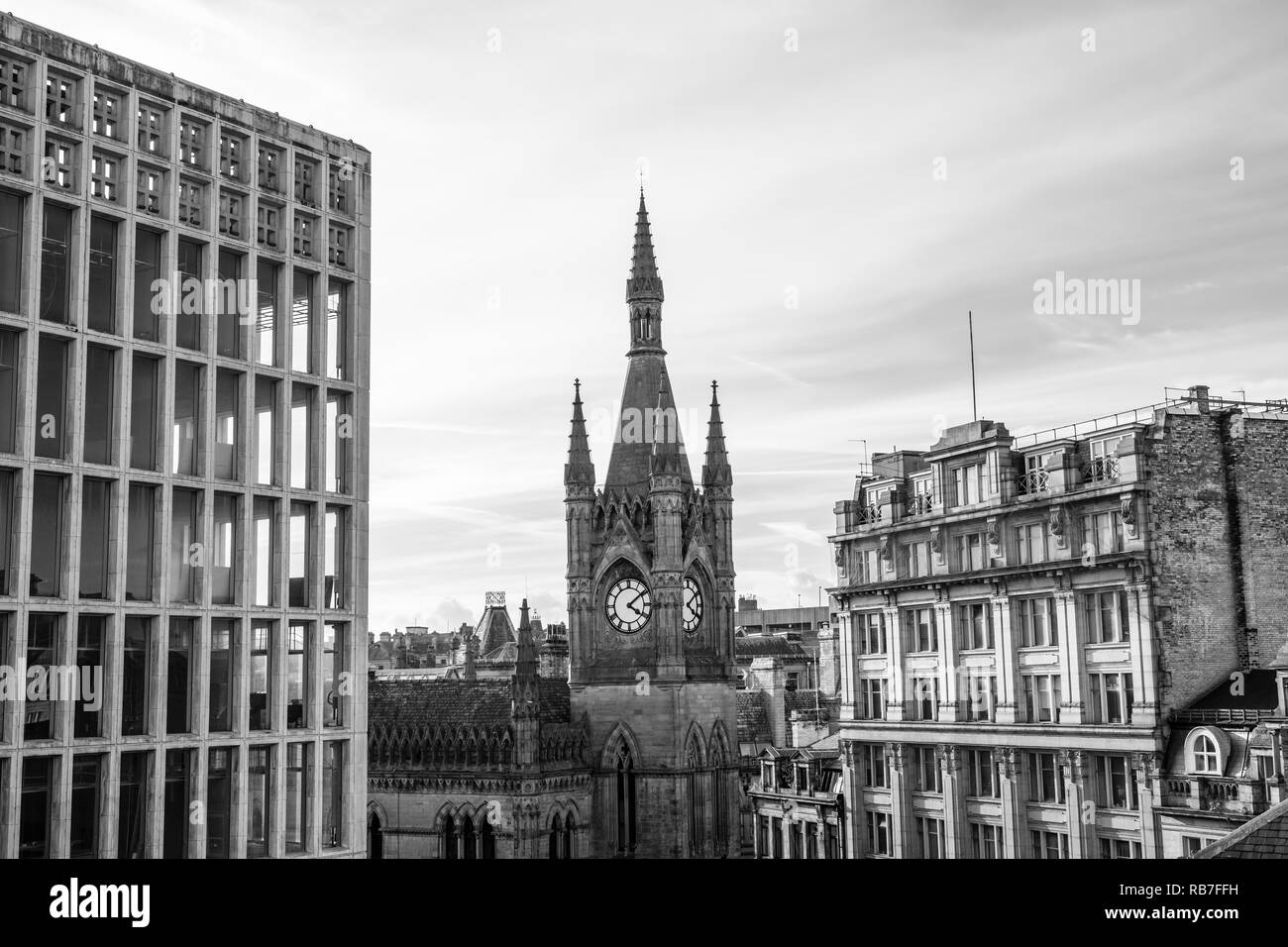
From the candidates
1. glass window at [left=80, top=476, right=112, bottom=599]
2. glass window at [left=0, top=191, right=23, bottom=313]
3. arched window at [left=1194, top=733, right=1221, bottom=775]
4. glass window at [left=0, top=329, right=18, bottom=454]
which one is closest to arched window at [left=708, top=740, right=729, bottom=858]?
arched window at [left=1194, top=733, right=1221, bottom=775]

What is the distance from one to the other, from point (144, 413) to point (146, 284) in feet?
12.1

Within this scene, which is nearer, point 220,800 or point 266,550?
point 220,800

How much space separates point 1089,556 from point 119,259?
42594 mm

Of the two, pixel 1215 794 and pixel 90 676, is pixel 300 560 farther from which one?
A: pixel 1215 794

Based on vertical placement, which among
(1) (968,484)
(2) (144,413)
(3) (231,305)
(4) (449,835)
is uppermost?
(3) (231,305)

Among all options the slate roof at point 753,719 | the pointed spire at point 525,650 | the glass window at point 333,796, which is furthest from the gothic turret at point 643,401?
the glass window at point 333,796

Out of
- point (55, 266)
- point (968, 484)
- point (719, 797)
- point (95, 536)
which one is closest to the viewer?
point (55, 266)

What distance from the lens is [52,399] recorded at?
36781 mm

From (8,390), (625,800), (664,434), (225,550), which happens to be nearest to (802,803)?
(625,800)

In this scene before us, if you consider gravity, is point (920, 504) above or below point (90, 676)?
above

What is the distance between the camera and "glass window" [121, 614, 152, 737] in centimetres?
3759

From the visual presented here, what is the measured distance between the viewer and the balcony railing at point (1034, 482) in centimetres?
6575

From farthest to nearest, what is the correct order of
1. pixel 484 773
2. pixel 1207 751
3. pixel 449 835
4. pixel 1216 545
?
pixel 449 835 → pixel 484 773 → pixel 1216 545 → pixel 1207 751
